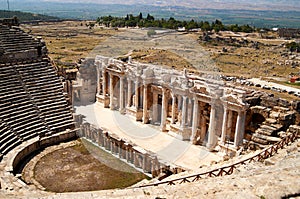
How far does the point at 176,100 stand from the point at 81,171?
33.4 feet

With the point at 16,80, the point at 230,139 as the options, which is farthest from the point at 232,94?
the point at 16,80

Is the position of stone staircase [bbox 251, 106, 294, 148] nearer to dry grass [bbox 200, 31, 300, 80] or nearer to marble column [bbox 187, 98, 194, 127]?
marble column [bbox 187, 98, 194, 127]

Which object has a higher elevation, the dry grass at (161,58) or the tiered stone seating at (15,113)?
the tiered stone seating at (15,113)

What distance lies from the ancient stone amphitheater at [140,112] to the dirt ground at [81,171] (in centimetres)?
102

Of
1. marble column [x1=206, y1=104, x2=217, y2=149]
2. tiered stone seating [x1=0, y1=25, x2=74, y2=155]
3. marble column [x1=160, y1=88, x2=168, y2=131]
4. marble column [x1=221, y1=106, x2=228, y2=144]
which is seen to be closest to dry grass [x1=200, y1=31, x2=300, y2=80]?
marble column [x1=160, y1=88, x2=168, y2=131]

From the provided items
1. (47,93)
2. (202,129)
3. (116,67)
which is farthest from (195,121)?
(47,93)

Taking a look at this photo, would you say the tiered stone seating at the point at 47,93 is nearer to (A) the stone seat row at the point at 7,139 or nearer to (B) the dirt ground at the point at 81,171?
(B) the dirt ground at the point at 81,171

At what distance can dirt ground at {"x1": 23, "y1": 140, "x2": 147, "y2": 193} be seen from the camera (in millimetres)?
20016

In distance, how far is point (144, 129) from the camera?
1126 inches

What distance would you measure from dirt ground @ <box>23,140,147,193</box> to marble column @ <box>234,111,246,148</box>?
6378 millimetres

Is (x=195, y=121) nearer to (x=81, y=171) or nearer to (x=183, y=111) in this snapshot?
(x=183, y=111)

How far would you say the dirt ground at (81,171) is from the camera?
20.0 meters

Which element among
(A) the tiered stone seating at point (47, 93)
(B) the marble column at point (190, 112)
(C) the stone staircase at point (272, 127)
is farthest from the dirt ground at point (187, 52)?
(C) the stone staircase at point (272, 127)

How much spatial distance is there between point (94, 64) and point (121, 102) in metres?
5.82
